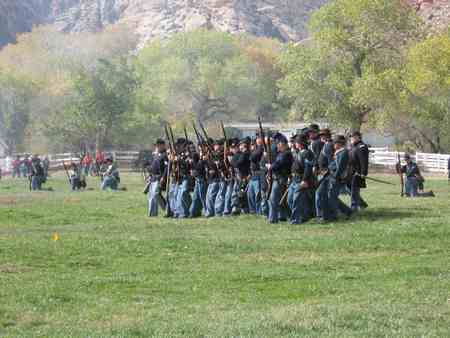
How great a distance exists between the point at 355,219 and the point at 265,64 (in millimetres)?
94841

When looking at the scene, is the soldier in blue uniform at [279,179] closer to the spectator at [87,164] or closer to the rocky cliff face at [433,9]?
the spectator at [87,164]

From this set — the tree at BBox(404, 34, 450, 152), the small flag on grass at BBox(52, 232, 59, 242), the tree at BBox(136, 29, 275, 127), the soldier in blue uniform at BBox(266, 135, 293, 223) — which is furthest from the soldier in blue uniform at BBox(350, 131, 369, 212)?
the tree at BBox(136, 29, 275, 127)

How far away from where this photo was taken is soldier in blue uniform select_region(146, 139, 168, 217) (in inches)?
1147

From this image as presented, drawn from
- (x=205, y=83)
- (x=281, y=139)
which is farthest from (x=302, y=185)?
(x=205, y=83)

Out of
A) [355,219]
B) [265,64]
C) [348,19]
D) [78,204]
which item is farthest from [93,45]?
[355,219]

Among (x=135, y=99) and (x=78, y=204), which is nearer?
(x=78, y=204)

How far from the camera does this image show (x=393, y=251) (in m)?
19.2

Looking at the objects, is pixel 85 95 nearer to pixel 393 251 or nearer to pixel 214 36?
pixel 214 36

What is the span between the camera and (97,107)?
83.4 m

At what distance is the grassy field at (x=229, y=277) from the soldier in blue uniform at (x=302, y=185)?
0.48 metres

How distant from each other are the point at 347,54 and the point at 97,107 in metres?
20.2

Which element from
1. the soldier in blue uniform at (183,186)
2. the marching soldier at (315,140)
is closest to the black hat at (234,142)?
the soldier in blue uniform at (183,186)

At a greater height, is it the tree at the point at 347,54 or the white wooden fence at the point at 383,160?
the tree at the point at 347,54

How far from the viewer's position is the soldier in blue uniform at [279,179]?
2472 centimetres
